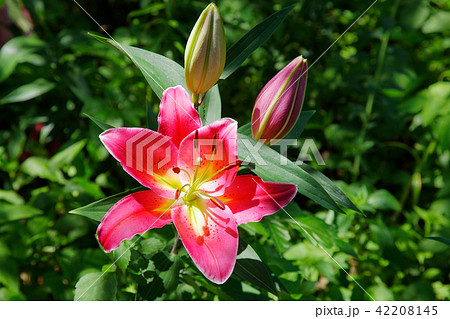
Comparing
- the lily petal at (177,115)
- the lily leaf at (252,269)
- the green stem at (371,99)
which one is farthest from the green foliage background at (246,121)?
the lily petal at (177,115)

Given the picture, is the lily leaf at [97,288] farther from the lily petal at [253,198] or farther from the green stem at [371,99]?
the green stem at [371,99]

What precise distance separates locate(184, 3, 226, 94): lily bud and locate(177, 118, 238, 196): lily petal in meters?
0.08

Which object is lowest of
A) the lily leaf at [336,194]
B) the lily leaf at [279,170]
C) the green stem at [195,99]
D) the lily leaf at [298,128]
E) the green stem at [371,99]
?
the green stem at [371,99]

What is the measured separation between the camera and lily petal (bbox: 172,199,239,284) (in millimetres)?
514

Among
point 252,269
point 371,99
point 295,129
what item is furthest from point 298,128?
point 371,99

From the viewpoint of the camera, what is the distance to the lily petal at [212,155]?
513mm

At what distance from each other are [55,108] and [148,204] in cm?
86

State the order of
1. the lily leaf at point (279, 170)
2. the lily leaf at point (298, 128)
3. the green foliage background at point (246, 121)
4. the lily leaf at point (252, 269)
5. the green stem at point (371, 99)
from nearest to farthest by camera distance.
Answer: the lily leaf at point (279, 170)
the lily leaf at point (252, 269)
the lily leaf at point (298, 128)
the green foliage background at point (246, 121)
the green stem at point (371, 99)

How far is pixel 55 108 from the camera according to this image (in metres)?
1.26

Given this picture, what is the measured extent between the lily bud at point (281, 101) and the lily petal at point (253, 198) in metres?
0.08

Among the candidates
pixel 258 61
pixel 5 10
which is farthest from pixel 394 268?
pixel 5 10

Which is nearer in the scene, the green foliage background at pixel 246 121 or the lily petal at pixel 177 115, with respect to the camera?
the lily petal at pixel 177 115
